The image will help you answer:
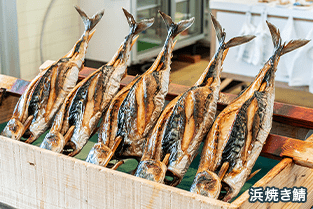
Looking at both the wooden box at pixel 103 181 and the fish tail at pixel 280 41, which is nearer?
the wooden box at pixel 103 181

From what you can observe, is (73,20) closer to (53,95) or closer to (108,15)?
(108,15)

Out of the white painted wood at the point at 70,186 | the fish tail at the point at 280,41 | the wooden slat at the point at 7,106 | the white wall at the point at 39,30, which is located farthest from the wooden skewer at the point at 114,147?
the white wall at the point at 39,30

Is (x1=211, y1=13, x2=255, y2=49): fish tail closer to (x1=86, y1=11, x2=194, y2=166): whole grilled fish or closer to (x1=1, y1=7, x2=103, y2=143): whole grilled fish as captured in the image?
(x1=86, y1=11, x2=194, y2=166): whole grilled fish

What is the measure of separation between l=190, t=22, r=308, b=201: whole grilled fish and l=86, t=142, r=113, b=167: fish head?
0.28 metres

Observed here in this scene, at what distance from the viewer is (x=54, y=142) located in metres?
1.28

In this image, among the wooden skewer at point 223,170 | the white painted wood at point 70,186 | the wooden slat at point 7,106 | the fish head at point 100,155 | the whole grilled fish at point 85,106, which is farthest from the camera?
the wooden slat at point 7,106

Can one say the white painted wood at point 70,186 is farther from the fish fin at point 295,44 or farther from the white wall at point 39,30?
the white wall at point 39,30

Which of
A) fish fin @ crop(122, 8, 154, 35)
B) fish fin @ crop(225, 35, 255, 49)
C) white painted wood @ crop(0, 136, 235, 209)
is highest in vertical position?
fish fin @ crop(122, 8, 154, 35)

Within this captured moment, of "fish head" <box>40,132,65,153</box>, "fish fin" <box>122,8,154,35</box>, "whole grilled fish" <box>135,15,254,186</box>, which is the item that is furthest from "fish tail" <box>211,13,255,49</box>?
"fish head" <box>40,132,65,153</box>

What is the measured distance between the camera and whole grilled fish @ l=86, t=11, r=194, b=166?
1274mm

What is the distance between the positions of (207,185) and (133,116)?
365 millimetres

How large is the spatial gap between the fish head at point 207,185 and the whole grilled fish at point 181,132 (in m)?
0.10

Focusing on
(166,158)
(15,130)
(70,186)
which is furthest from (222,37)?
(15,130)

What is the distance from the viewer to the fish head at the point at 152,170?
3.57ft
